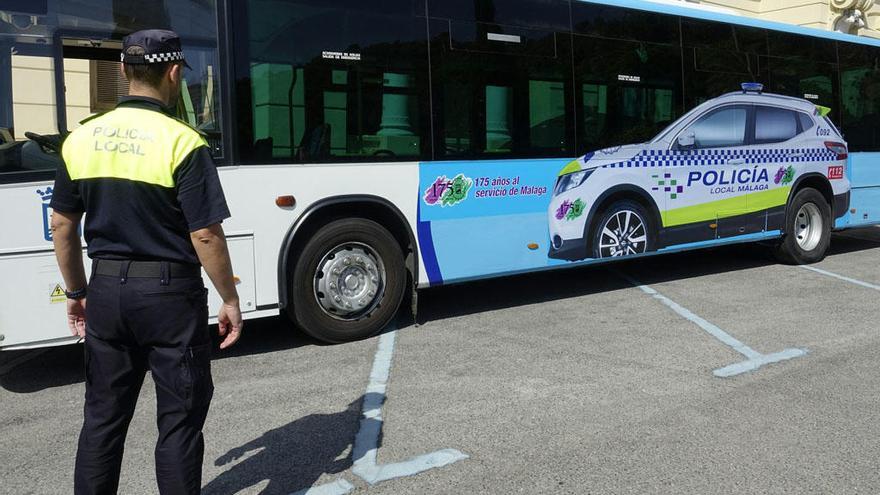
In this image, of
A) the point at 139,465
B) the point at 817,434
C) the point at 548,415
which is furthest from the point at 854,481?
the point at 139,465

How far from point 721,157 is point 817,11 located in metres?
14.3

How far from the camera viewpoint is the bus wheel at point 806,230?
8.97m

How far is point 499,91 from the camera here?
6371 mm

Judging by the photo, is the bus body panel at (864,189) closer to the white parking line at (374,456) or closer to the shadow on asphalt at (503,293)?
the shadow on asphalt at (503,293)

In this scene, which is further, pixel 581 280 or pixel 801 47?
pixel 801 47

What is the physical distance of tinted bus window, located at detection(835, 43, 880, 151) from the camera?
31.0 feet

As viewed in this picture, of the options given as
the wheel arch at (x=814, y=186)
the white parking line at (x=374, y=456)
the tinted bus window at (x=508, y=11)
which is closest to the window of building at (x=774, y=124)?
the wheel arch at (x=814, y=186)

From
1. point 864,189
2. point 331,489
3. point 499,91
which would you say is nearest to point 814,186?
point 864,189

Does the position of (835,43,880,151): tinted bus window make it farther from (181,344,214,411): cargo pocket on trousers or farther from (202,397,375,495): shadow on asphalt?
(181,344,214,411): cargo pocket on trousers

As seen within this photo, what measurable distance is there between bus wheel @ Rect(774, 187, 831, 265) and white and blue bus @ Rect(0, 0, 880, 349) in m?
Result: 0.15

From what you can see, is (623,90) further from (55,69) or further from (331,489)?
(331,489)

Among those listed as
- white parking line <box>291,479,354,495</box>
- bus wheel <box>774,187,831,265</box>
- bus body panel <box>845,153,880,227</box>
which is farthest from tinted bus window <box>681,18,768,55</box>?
white parking line <box>291,479,354,495</box>

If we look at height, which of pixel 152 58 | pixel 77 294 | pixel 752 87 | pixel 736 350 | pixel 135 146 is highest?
pixel 752 87

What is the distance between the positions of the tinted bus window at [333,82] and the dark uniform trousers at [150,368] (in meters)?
2.87
